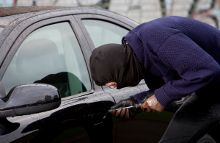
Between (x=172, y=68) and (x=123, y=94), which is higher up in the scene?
(x=172, y=68)

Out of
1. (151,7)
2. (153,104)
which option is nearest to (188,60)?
(153,104)

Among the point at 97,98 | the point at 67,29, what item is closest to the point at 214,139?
the point at 97,98

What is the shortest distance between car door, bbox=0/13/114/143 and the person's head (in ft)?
0.81

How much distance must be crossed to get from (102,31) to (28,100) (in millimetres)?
1111

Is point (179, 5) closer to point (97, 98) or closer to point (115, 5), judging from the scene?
point (115, 5)

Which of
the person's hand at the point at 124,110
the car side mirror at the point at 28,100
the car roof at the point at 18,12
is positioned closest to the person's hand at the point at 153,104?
the person's hand at the point at 124,110

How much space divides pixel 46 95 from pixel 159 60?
0.68 meters

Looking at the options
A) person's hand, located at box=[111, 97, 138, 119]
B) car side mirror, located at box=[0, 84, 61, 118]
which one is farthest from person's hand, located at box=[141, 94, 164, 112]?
car side mirror, located at box=[0, 84, 61, 118]

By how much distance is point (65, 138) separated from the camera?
152 cm

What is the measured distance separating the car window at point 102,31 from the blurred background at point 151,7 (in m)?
8.50

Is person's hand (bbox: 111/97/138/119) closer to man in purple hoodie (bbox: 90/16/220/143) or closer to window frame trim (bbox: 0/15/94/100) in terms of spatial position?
man in purple hoodie (bbox: 90/16/220/143)

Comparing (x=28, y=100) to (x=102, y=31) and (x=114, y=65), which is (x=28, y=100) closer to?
(x=114, y=65)

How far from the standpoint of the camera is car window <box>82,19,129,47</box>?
6.99 feet

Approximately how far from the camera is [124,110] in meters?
1.77
